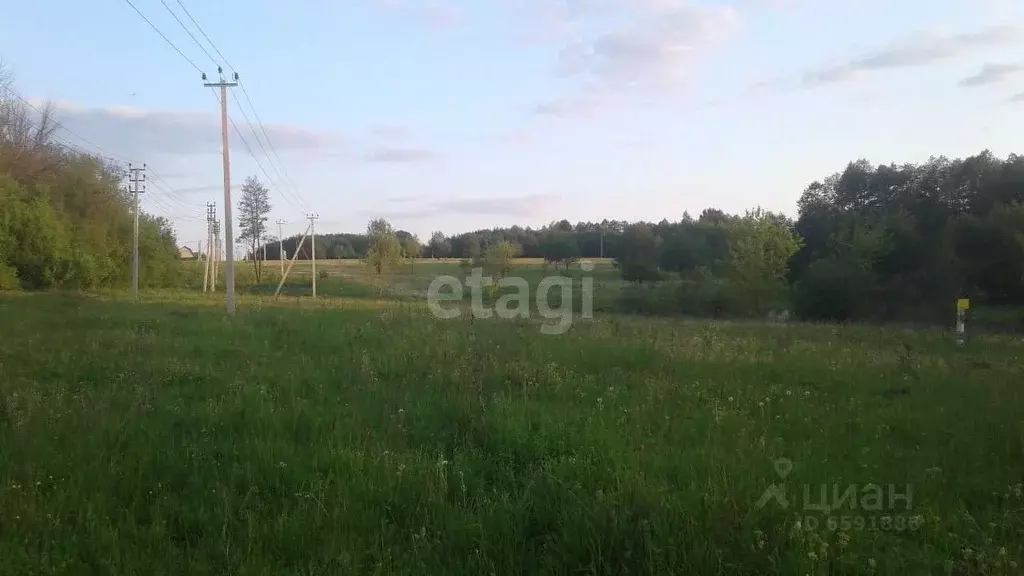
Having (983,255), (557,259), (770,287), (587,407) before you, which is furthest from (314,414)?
(557,259)

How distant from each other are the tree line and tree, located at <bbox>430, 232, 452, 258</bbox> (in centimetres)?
5388

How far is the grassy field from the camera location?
11.3 feet

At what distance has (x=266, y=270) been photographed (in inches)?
2450

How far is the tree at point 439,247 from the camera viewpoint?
313ft

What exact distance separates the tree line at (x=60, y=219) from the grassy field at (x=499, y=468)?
27.4 meters

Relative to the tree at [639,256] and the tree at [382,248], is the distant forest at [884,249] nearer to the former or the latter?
the tree at [639,256]

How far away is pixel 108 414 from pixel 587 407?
484 centimetres

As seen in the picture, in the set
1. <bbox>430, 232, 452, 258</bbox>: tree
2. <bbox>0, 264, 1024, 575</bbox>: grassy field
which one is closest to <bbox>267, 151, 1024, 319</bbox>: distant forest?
<bbox>0, 264, 1024, 575</bbox>: grassy field

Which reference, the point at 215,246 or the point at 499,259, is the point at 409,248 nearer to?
the point at 499,259

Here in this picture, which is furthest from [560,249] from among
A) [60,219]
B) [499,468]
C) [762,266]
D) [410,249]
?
[499,468]

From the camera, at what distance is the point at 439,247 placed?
96.4 metres

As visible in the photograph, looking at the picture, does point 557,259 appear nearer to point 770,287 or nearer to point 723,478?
point 770,287

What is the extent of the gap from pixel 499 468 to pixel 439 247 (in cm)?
9264

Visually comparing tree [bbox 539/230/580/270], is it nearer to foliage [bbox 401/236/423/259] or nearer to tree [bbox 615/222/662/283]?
tree [bbox 615/222/662/283]
